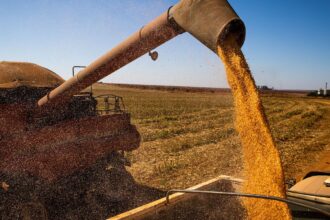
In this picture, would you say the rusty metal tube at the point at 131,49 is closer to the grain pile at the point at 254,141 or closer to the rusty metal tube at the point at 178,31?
the rusty metal tube at the point at 178,31

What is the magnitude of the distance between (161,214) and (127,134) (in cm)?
365

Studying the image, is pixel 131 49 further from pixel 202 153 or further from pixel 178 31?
pixel 202 153

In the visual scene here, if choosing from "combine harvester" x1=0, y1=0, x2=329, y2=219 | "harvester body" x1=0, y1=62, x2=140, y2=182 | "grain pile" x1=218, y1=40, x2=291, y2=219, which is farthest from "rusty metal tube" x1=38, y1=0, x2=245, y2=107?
"harvester body" x1=0, y1=62, x2=140, y2=182

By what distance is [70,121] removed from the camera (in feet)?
19.3

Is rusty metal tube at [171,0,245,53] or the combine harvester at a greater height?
rusty metal tube at [171,0,245,53]

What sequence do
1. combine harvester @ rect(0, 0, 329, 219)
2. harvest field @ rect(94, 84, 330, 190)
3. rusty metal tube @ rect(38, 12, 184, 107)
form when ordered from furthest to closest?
harvest field @ rect(94, 84, 330, 190)
rusty metal tube @ rect(38, 12, 184, 107)
combine harvester @ rect(0, 0, 329, 219)

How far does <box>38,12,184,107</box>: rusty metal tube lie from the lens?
351 centimetres

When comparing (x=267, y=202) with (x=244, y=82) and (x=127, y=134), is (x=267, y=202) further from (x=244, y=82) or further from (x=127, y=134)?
(x=127, y=134)

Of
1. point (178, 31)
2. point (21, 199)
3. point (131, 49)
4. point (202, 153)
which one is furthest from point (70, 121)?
point (202, 153)

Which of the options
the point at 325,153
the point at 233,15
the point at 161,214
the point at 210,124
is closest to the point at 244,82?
the point at 233,15

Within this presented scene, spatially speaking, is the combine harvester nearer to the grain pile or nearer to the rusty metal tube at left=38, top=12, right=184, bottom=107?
the rusty metal tube at left=38, top=12, right=184, bottom=107

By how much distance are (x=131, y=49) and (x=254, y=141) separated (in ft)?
5.63

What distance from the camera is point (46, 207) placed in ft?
19.3

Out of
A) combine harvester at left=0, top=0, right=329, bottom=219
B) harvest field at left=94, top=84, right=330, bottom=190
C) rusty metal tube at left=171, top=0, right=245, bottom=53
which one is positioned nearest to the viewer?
rusty metal tube at left=171, top=0, right=245, bottom=53
